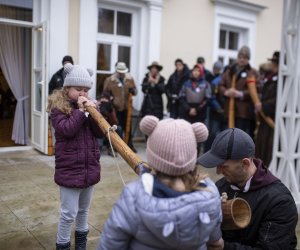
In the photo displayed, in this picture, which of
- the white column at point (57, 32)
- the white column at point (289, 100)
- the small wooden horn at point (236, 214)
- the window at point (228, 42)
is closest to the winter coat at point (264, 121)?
the white column at point (289, 100)

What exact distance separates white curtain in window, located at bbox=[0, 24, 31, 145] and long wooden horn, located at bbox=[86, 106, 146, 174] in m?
5.12

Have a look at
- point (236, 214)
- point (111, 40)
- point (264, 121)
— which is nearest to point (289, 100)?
point (264, 121)

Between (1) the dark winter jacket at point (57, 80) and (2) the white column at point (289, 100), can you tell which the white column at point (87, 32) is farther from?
(2) the white column at point (289, 100)

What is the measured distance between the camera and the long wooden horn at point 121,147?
2041mm

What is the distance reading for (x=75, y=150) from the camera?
2.90 metres

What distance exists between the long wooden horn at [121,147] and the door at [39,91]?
409 cm

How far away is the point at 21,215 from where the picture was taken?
3.98 m

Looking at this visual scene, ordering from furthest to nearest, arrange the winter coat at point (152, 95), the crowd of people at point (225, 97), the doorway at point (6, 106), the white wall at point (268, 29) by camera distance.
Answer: the white wall at point (268, 29) → the doorway at point (6, 106) → the winter coat at point (152, 95) → the crowd of people at point (225, 97)

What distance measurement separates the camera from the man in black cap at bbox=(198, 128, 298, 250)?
190 centimetres

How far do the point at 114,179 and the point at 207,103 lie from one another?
2.55 metres

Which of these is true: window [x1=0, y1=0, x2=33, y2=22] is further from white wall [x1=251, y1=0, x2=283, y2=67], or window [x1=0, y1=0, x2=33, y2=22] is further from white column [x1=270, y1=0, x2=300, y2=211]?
white wall [x1=251, y1=0, x2=283, y2=67]

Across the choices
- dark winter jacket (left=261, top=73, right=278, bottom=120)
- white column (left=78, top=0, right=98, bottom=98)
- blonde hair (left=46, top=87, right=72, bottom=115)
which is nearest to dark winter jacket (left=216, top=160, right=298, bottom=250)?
blonde hair (left=46, top=87, right=72, bottom=115)

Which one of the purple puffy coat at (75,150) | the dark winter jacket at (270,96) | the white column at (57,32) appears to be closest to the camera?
the purple puffy coat at (75,150)

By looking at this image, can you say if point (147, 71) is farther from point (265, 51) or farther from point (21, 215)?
point (21, 215)
